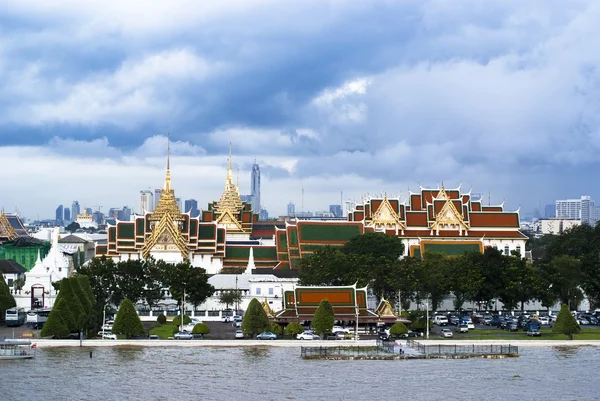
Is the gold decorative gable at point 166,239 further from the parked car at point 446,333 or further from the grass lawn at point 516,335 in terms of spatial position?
the parked car at point 446,333

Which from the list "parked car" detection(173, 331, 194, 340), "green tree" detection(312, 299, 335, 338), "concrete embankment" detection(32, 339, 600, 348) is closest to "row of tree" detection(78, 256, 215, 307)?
"parked car" detection(173, 331, 194, 340)

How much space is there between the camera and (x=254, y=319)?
8900cm

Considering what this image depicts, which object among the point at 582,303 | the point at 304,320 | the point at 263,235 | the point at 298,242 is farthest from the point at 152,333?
the point at 263,235

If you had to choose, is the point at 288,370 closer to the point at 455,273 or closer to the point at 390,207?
the point at 455,273

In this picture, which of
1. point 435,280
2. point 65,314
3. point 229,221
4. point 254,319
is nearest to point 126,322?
point 65,314

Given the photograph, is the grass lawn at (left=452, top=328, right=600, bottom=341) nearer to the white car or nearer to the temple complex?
the white car

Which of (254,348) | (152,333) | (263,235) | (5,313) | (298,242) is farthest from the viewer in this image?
(263,235)

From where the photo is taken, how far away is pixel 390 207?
145 m

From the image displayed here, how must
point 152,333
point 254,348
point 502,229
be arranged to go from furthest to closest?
point 502,229 → point 152,333 → point 254,348

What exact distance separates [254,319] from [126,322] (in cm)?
955

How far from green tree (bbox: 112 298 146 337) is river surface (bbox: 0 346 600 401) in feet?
9.58

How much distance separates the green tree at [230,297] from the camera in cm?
11344

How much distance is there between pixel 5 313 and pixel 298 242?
37992 millimetres

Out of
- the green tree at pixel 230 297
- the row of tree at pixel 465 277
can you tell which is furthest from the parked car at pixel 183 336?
the green tree at pixel 230 297
